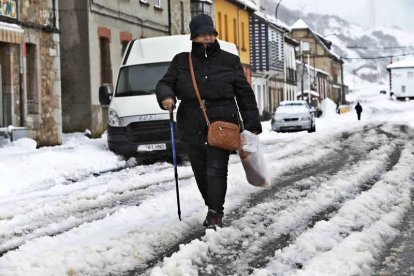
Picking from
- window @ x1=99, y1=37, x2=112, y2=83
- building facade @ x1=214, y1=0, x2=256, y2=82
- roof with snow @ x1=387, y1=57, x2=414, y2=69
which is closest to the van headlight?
window @ x1=99, y1=37, x2=112, y2=83

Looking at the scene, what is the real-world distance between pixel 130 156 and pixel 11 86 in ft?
15.4

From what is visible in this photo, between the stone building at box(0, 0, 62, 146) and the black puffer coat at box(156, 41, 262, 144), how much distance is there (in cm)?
1210

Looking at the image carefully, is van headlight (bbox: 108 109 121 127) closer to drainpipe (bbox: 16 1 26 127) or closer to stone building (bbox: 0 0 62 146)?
stone building (bbox: 0 0 62 146)

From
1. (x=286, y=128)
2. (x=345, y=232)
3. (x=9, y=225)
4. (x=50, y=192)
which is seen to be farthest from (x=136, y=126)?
(x=286, y=128)

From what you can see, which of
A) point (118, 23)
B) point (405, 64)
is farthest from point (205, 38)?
point (405, 64)

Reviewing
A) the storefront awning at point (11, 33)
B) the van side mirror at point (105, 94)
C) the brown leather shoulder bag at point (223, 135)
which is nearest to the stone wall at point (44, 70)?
the storefront awning at point (11, 33)

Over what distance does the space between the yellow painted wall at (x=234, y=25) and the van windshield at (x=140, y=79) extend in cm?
A: 2702

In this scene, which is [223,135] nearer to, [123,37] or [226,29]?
[123,37]

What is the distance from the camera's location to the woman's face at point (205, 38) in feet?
21.7

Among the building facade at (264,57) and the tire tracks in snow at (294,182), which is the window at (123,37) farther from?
the building facade at (264,57)

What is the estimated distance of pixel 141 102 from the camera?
15.0 m

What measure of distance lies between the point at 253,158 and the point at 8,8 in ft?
43.7

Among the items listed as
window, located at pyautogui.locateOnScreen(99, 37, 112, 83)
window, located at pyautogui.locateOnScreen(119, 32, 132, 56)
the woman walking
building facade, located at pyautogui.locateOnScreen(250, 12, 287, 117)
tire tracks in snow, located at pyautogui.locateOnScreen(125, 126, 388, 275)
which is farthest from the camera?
building facade, located at pyautogui.locateOnScreen(250, 12, 287, 117)

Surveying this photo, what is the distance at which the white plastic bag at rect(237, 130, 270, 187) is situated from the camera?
666 centimetres
